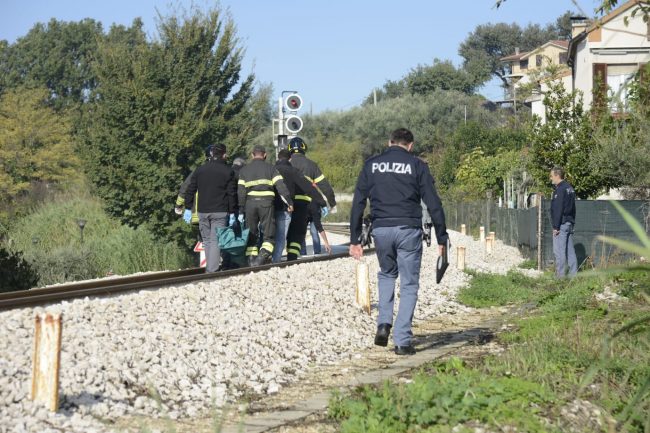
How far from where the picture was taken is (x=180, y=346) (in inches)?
347

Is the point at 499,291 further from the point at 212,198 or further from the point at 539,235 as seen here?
the point at 539,235

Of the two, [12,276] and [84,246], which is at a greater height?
[12,276]

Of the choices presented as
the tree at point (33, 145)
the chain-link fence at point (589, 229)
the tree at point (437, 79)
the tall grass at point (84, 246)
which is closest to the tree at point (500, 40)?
the tree at point (437, 79)

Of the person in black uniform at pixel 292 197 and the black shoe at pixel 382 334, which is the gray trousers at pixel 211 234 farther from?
the black shoe at pixel 382 334

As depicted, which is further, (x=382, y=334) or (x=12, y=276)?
(x=12, y=276)

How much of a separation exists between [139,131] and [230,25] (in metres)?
4.70

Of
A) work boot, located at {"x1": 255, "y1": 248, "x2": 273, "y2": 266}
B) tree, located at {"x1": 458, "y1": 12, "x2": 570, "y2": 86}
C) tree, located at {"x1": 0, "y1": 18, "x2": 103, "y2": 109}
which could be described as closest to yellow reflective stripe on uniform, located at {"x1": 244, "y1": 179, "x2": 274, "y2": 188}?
work boot, located at {"x1": 255, "y1": 248, "x2": 273, "y2": 266}

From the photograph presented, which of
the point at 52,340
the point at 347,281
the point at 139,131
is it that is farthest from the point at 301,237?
the point at 139,131

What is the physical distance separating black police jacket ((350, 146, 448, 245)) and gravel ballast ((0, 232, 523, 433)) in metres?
1.45

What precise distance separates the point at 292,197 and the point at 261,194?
865mm

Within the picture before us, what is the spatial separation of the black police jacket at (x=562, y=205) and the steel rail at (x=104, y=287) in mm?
3941

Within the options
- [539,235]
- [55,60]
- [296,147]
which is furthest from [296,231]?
[55,60]

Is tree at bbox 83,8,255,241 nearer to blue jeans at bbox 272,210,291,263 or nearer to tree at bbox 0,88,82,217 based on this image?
blue jeans at bbox 272,210,291,263

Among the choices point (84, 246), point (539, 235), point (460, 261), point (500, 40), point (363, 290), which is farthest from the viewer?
point (500, 40)
